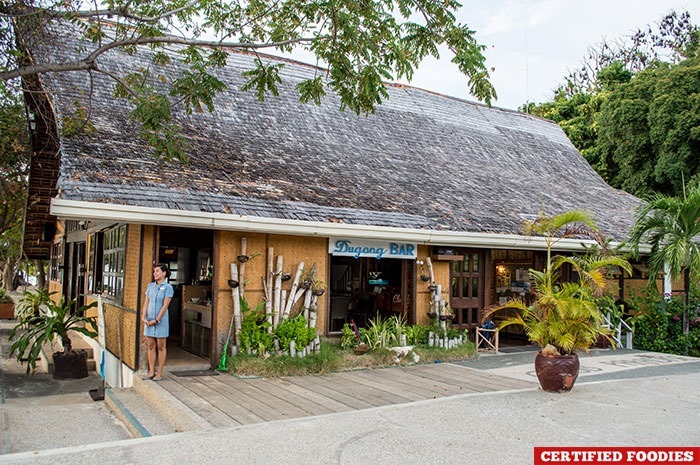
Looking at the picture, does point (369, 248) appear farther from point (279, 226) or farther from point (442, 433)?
point (442, 433)

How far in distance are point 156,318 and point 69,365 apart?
130 inches

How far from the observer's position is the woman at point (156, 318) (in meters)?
7.59

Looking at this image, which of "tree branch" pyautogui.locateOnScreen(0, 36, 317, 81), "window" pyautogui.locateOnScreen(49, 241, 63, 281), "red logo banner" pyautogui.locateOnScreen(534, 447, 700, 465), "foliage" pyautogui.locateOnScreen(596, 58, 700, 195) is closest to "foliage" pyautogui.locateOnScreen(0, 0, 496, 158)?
"tree branch" pyautogui.locateOnScreen(0, 36, 317, 81)

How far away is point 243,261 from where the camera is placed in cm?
863

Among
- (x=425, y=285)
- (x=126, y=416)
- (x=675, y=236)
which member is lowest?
(x=126, y=416)

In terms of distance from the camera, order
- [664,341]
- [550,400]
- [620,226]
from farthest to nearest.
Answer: [620,226] → [664,341] → [550,400]

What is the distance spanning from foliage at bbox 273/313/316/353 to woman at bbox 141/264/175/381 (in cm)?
173

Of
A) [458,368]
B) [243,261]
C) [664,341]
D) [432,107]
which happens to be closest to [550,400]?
[458,368]

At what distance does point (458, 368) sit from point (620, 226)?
256 inches

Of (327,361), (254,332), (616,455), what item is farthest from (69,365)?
(616,455)

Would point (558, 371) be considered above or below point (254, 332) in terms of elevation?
below

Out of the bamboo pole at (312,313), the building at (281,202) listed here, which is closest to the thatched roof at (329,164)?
the building at (281,202)

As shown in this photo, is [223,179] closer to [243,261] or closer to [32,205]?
[243,261]

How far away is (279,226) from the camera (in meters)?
8.27
